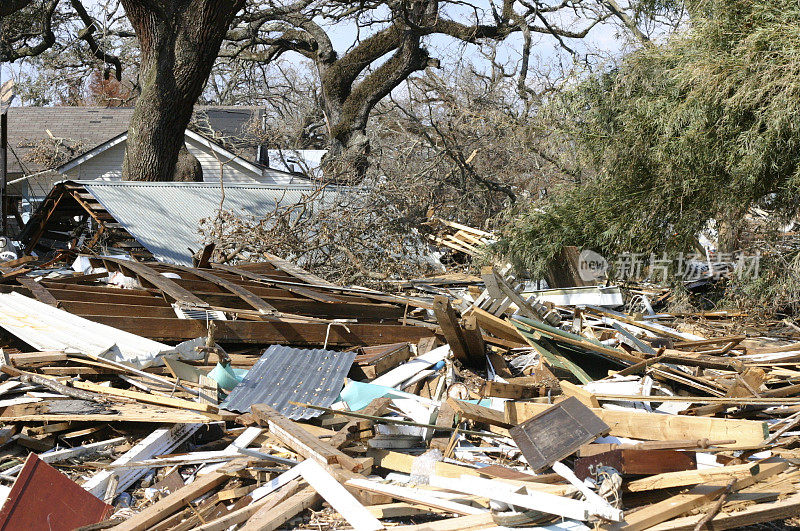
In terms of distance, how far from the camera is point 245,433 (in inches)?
167

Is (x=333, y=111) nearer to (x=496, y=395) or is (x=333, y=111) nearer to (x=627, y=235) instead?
(x=627, y=235)

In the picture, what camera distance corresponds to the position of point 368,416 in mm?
4117

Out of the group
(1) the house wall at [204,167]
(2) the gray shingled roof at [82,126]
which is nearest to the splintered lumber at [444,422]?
(1) the house wall at [204,167]

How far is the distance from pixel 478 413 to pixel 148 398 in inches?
80.6

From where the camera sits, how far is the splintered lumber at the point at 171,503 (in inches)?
128

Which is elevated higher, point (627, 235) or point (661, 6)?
point (661, 6)

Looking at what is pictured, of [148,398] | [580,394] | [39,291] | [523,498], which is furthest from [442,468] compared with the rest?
[39,291]

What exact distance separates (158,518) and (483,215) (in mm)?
10856

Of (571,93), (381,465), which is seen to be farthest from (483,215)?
(381,465)

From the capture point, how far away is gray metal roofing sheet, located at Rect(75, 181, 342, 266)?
9.79 meters

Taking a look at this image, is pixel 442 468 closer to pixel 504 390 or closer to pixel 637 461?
pixel 637 461

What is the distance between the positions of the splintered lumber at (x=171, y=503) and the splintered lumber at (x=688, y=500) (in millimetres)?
1904

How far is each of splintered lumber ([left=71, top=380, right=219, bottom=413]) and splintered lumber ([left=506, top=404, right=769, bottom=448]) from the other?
185 centimetres

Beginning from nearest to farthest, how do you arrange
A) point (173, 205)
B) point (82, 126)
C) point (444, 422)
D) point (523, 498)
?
point (523, 498) < point (444, 422) < point (173, 205) < point (82, 126)
